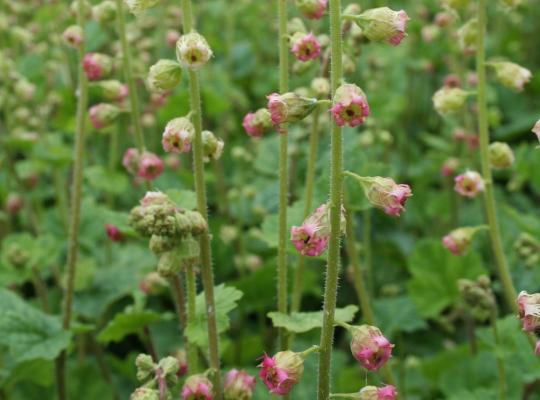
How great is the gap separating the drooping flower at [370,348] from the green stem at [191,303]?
556 mm

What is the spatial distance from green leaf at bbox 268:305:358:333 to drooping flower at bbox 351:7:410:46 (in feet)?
2.53

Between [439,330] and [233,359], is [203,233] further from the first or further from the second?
[439,330]

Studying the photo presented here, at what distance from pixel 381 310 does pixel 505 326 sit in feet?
Result: 2.80

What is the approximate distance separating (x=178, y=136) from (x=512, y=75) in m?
1.13

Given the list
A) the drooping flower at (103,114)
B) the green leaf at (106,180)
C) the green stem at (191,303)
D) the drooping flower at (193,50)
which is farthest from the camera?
the green leaf at (106,180)

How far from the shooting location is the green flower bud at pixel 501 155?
258cm

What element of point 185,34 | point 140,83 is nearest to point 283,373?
point 185,34

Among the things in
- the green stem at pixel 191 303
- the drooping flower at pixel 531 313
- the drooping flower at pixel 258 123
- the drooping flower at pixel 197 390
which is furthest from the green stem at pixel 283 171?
the drooping flower at pixel 531 313

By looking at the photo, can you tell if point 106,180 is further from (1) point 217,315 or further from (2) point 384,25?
(2) point 384,25

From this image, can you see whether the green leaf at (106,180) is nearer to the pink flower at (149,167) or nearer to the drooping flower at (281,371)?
the pink flower at (149,167)

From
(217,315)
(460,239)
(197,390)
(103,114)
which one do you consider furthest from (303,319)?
(103,114)

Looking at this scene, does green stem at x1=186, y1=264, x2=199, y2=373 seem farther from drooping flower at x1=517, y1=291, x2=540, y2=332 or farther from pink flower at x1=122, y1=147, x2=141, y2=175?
drooping flower at x1=517, y1=291, x2=540, y2=332

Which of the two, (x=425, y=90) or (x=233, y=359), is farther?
(x=425, y=90)

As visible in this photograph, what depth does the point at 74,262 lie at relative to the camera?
2.94 meters
